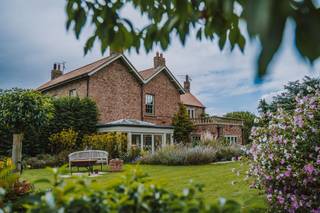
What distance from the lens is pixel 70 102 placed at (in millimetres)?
20891

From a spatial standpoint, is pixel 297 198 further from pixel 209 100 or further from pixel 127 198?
pixel 209 100

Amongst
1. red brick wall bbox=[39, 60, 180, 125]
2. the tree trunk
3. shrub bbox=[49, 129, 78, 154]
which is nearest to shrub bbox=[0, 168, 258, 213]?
the tree trunk

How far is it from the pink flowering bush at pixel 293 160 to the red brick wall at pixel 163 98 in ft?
67.4

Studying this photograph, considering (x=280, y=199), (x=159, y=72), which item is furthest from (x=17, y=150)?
(x=159, y=72)

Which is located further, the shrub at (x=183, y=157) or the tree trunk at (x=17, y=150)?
the shrub at (x=183, y=157)

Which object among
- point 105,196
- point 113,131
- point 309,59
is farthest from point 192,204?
point 113,131

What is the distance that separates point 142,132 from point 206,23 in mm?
19702

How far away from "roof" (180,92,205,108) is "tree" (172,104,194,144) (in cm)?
677

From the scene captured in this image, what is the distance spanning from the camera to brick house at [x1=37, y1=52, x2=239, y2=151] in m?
22.2

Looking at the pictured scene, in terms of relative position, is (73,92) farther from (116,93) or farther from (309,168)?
(309,168)

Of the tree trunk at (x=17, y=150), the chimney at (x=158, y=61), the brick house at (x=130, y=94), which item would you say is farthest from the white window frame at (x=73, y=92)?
the tree trunk at (x=17, y=150)

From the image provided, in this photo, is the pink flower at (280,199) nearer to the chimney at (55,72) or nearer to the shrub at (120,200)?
A: the shrub at (120,200)

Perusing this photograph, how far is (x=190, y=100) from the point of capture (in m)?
35.2

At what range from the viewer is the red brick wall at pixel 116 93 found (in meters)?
23.0
